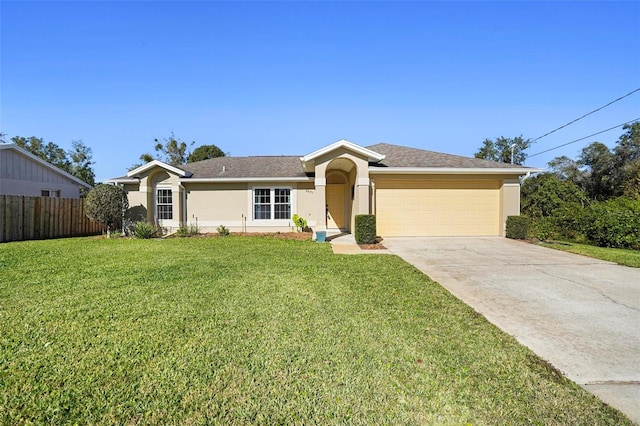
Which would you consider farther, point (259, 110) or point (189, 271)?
point (259, 110)

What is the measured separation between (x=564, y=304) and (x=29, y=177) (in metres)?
23.2

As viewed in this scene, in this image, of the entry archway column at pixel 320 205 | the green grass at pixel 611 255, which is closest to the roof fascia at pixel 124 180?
→ the entry archway column at pixel 320 205

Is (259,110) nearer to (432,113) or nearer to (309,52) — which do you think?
(309,52)

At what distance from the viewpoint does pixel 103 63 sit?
12773 millimetres

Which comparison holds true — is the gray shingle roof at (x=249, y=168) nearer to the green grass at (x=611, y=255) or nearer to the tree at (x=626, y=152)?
A: the green grass at (x=611, y=255)

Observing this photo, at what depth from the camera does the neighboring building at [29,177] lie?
602 inches

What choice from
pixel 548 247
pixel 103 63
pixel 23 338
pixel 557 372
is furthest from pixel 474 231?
pixel 103 63

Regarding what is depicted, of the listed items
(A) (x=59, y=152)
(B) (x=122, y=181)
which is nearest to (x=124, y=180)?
(B) (x=122, y=181)

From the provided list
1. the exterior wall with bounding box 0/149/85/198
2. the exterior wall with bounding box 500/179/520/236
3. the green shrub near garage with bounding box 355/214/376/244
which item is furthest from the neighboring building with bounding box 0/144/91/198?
the exterior wall with bounding box 500/179/520/236

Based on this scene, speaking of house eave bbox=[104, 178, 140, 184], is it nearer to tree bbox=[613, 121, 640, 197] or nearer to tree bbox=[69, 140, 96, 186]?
tree bbox=[69, 140, 96, 186]

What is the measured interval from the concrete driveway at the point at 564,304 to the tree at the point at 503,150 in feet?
118

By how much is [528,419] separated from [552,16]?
14.7 meters

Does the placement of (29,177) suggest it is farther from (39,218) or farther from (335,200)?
(335,200)

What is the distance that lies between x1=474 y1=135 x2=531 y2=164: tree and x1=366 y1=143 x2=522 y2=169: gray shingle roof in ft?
95.6
